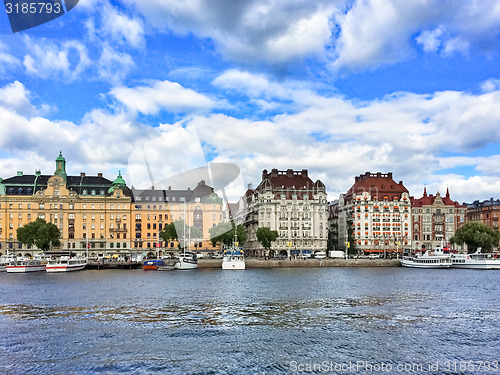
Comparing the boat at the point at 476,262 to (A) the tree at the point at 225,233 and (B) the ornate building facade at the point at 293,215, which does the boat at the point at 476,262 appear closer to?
(B) the ornate building facade at the point at 293,215

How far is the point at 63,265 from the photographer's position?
119 m

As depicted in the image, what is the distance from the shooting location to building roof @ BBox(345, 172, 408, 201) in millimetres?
185375

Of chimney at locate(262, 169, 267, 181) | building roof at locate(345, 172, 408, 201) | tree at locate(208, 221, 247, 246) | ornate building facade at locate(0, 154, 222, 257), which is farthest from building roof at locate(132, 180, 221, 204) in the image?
building roof at locate(345, 172, 408, 201)

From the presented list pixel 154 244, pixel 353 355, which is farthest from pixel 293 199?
pixel 353 355

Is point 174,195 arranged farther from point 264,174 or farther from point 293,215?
point 293,215

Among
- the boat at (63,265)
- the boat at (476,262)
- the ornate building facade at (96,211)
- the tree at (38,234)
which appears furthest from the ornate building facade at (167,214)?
the boat at (476,262)

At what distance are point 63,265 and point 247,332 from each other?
88574 millimetres

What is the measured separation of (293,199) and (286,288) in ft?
347

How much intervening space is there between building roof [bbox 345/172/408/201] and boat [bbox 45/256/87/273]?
100689 mm

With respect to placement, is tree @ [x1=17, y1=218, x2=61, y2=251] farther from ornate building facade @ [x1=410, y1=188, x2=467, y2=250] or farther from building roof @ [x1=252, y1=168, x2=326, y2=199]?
ornate building facade @ [x1=410, y1=188, x2=467, y2=250]

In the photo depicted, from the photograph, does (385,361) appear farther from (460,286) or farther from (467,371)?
(460,286)

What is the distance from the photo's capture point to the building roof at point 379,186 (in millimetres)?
185375

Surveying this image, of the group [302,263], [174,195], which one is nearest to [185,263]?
[302,263]

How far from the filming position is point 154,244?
6924 inches
